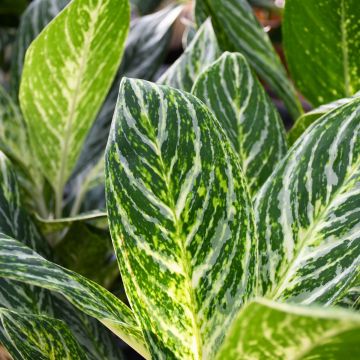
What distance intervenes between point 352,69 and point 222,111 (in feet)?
0.60

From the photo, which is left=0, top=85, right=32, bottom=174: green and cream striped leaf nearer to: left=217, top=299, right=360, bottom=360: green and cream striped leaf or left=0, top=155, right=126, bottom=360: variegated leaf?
left=0, top=155, right=126, bottom=360: variegated leaf

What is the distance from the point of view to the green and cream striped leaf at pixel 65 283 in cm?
39

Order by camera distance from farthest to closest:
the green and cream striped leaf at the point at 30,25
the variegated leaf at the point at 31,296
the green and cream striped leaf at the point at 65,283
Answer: the green and cream striped leaf at the point at 30,25
the variegated leaf at the point at 31,296
the green and cream striped leaf at the point at 65,283

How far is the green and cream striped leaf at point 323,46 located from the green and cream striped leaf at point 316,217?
238mm

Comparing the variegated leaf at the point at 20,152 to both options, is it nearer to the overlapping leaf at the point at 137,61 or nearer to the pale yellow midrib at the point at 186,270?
the overlapping leaf at the point at 137,61

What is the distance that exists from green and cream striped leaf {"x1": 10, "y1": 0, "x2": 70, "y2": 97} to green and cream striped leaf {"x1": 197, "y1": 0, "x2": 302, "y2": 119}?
192 millimetres

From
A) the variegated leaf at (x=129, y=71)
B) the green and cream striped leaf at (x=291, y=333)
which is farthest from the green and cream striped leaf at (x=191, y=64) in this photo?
the green and cream striped leaf at (x=291, y=333)

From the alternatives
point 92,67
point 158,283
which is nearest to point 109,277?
point 92,67

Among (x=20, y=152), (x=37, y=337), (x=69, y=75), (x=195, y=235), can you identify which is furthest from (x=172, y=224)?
(x=20, y=152)

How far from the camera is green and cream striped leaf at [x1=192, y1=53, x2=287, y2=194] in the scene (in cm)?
56

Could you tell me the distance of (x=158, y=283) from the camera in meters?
0.40

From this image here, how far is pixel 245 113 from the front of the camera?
584mm

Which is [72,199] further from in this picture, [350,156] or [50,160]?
[350,156]

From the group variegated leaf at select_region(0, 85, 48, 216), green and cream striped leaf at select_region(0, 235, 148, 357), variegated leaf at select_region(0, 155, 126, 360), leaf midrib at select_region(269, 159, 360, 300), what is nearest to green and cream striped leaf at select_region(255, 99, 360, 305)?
leaf midrib at select_region(269, 159, 360, 300)
